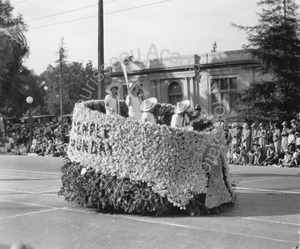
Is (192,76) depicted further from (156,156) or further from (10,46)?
(156,156)

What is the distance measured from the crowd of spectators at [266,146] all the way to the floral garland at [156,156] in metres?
10.3

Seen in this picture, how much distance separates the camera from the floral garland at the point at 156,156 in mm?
7496

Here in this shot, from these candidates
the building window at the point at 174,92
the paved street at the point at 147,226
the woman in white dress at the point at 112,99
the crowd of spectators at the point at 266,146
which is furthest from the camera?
the building window at the point at 174,92

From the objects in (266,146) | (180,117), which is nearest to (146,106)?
(180,117)

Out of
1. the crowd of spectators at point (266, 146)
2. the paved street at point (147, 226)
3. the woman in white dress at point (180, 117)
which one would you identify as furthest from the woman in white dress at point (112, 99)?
the crowd of spectators at point (266, 146)

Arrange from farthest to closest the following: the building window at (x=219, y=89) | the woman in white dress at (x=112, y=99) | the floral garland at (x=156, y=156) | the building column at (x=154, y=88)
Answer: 1. the building column at (x=154, y=88)
2. the building window at (x=219, y=89)
3. the woman in white dress at (x=112, y=99)
4. the floral garland at (x=156, y=156)

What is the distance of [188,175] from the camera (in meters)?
7.62

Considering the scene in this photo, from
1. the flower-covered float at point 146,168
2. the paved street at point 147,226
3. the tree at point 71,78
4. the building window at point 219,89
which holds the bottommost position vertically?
the paved street at point 147,226

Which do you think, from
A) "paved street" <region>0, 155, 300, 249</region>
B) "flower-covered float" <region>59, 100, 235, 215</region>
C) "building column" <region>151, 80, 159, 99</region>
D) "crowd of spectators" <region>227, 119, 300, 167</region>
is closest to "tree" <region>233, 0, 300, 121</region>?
"crowd of spectators" <region>227, 119, 300, 167</region>

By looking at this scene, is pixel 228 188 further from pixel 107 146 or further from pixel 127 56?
pixel 127 56

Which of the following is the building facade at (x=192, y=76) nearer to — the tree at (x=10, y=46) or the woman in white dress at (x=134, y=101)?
the tree at (x=10, y=46)

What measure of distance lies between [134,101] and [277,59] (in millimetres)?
17653

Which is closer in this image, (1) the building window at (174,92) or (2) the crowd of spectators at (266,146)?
(2) the crowd of spectators at (266,146)

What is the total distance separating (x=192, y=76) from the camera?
123 feet
